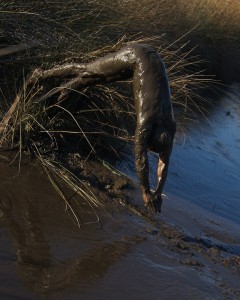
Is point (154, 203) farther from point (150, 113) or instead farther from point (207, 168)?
point (207, 168)

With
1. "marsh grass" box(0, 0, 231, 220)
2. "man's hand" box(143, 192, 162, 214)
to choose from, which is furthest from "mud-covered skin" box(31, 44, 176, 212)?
"marsh grass" box(0, 0, 231, 220)

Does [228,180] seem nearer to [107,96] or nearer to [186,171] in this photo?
[186,171]

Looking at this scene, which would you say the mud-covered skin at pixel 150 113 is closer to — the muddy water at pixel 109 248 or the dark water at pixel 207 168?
the muddy water at pixel 109 248

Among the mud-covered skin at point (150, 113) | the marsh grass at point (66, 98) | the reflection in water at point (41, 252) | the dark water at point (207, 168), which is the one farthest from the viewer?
→ the dark water at point (207, 168)

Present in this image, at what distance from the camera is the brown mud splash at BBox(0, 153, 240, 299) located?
11.3 feet

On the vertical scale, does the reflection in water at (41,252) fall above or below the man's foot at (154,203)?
below

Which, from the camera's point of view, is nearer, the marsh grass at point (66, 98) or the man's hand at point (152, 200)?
the man's hand at point (152, 200)

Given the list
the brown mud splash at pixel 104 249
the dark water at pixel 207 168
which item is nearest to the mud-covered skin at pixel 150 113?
the brown mud splash at pixel 104 249

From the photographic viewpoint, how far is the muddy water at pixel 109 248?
3.44m

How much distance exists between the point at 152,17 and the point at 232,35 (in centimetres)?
634

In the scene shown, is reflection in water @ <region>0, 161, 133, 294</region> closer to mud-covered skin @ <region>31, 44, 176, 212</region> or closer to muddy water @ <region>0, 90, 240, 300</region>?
muddy water @ <region>0, 90, 240, 300</region>

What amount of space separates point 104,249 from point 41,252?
44cm

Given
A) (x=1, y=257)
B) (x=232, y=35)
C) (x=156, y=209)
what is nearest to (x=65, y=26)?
(x=156, y=209)

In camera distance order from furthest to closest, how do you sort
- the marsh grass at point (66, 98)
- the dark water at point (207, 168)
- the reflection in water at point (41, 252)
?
the dark water at point (207, 168) → the marsh grass at point (66, 98) → the reflection in water at point (41, 252)
